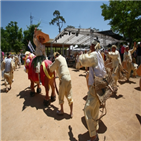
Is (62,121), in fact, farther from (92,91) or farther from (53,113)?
(92,91)

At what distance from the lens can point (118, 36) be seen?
15.1m

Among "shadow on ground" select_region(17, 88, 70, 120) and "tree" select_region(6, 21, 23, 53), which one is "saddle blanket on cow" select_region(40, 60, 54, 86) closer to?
"shadow on ground" select_region(17, 88, 70, 120)

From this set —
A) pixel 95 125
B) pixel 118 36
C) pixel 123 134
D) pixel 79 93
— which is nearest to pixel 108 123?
pixel 123 134

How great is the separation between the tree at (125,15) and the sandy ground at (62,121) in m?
9.21

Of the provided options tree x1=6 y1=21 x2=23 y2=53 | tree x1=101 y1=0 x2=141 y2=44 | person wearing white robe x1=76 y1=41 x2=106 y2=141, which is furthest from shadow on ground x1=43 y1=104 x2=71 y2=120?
tree x1=6 y1=21 x2=23 y2=53

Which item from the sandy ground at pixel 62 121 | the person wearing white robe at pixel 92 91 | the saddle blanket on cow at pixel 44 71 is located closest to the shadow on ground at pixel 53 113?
the sandy ground at pixel 62 121

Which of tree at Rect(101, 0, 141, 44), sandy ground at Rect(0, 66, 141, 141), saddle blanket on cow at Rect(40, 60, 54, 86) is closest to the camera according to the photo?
sandy ground at Rect(0, 66, 141, 141)

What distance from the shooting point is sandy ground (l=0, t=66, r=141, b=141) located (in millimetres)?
2744

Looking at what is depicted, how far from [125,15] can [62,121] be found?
12642mm

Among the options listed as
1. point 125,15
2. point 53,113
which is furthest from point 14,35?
point 53,113

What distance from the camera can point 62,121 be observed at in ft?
10.7

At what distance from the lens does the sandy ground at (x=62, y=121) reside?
2.74 metres

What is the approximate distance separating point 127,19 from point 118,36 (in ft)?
12.5

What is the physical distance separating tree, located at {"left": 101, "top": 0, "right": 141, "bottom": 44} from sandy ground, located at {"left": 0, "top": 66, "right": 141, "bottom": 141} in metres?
9.21
